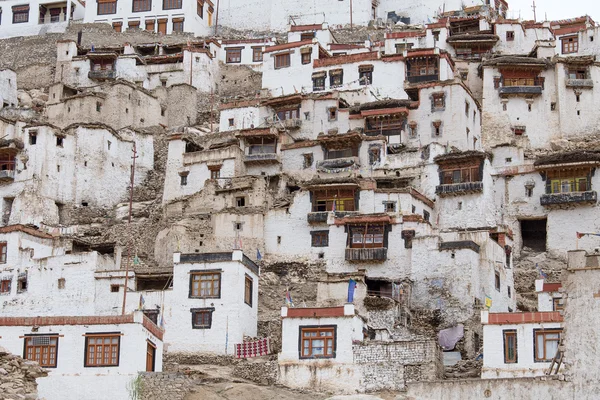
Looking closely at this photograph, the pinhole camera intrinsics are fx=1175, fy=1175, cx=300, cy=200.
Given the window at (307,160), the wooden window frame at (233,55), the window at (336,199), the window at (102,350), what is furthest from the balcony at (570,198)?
the wooden window frame at (233,55)

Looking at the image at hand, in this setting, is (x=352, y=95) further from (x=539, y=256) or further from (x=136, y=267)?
(x=136, y=267)

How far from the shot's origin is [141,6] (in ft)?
316

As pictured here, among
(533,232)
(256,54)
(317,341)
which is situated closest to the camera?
Result: (317,341)

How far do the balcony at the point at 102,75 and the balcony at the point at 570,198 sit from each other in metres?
34.5

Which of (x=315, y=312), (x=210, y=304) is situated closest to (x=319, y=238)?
(x=210, y=304)

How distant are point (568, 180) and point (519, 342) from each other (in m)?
22.3

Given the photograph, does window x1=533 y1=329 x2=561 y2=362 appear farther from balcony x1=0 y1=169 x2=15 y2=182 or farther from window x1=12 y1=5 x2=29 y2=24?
window x1=12 y1=5 x2=29 y2=24

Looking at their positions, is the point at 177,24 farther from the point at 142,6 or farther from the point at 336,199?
the point at 336,199

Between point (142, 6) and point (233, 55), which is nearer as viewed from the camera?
point (233, 55)

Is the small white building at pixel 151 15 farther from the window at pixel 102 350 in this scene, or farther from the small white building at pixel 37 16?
the window at pixel 102 350

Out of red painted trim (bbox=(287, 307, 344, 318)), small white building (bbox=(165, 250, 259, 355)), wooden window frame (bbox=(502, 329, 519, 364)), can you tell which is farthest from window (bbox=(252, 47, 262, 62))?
wooden window frame (bbox=(502, 329, 519, 364))

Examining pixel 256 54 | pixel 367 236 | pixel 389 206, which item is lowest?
pixel 367 236

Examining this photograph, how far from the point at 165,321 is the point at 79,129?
2279 centimetres

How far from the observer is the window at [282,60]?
7851 centimetres
